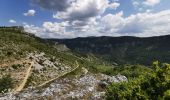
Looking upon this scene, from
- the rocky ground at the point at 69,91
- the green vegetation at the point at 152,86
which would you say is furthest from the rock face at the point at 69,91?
the green vegetation at the point at 152,86

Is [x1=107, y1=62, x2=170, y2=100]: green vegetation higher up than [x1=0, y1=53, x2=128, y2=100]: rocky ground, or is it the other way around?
[x1=107, y1=62, x2=170, y2=100]: green vegetation

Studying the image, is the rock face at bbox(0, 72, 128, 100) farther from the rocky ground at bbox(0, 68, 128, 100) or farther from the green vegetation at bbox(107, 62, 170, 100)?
the green vegetation at bbox(107, 62, 170, 100)

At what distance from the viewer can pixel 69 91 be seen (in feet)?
154

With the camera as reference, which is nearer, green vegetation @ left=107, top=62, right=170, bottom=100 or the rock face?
green vegetation @ left=107, top=62, right=170, bottom=100

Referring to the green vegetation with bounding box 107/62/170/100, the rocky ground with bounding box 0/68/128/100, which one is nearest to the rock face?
the rocky ground with bounding box 0/68/128/100

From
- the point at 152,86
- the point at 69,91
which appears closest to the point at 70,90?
the point at 69,91

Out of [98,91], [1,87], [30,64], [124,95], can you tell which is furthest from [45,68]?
[124,95]

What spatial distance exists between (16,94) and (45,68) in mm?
150709

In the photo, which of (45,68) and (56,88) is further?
(45,68)

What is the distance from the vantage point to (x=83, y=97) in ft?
149

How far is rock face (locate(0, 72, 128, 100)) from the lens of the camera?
45438 mm

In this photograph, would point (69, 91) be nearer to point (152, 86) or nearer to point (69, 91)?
point (69, 91)

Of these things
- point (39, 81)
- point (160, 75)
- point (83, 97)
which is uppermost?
point (160, 75)

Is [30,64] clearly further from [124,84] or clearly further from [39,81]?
[124,84]
